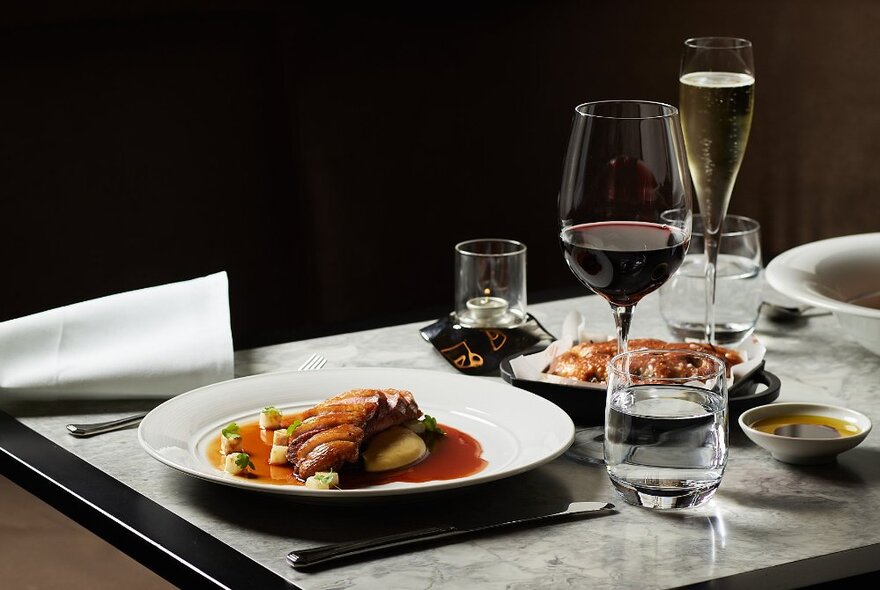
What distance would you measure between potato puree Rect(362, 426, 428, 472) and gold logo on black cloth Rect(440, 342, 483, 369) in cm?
32

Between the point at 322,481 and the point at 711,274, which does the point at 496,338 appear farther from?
the point at 322,481

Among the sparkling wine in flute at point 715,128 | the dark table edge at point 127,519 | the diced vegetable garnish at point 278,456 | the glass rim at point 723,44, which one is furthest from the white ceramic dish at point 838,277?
the dark table edge at point 127,519

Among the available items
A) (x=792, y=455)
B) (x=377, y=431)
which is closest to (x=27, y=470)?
(x=377, y=431)

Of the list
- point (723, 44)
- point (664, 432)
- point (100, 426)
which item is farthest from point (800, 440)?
point (100, 426)

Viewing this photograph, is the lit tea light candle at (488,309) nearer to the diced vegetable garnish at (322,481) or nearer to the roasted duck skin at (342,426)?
the roasted duck skin at (342,426)

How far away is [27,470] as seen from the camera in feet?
3.83

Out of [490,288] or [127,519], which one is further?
[490,288]

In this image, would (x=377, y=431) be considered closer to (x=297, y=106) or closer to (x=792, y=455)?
(x=792, y=455)

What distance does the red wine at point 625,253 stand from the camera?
3.66 ft

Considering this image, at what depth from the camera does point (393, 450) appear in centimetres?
110

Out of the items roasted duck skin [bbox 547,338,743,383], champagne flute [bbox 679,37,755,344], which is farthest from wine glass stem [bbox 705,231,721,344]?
roasted duck skin [bbox 547,338,743,383]

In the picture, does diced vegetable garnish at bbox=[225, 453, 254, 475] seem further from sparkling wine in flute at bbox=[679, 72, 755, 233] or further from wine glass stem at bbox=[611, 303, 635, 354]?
sparkling wine in flute at bbox=[679, 72, 755, 233]

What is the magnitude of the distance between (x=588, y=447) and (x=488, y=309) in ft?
1.35

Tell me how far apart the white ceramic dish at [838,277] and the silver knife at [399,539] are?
428 mm
